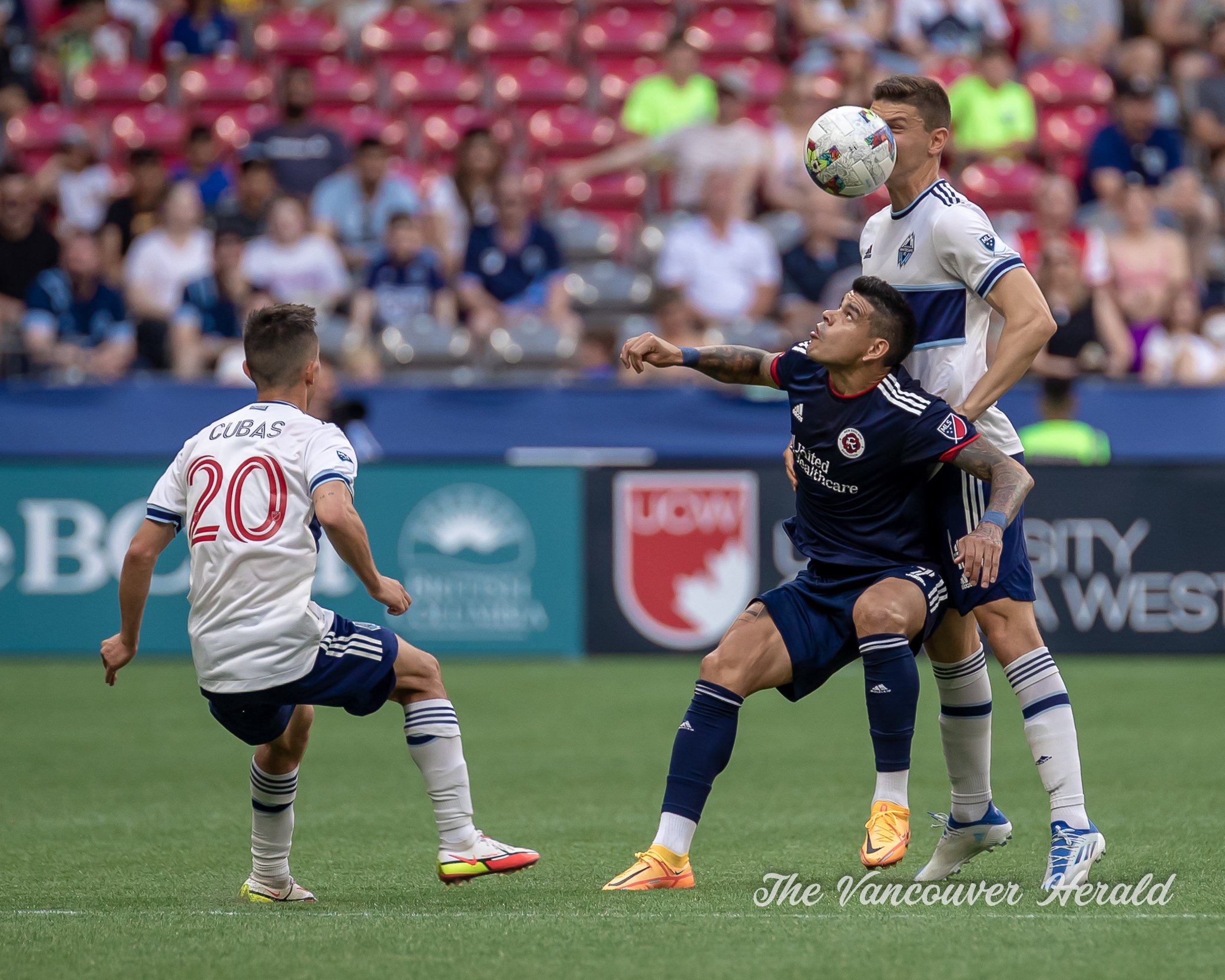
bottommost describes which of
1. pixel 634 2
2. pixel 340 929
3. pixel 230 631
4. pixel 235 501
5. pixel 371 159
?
pixel 340 929

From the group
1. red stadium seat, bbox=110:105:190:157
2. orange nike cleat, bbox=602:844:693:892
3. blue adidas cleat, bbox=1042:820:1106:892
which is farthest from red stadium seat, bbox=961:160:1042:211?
orange nike cleat, bbox=602:844:693:892

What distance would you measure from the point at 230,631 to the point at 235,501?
36 cm

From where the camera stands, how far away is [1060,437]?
36.4 feet

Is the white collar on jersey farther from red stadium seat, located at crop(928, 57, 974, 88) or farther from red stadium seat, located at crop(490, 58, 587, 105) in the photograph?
red stadium seat, located at crop(490, 58, 587, 105)

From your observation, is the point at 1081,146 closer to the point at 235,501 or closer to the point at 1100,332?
the point at 1100,332

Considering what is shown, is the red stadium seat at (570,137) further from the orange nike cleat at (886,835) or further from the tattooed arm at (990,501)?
the orange nike cleat at (886,835)

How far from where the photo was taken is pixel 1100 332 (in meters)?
12.7

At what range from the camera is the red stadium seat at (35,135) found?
16516 mm

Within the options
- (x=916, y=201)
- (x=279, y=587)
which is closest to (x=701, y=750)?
(x=279, y=587)

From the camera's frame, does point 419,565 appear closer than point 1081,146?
Yes

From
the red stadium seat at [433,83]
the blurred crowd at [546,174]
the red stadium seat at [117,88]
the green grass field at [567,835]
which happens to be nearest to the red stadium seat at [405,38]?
the blurred crowd at [546,174]

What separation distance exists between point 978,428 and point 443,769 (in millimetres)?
1956

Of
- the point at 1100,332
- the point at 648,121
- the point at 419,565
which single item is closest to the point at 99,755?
the point at 419,565

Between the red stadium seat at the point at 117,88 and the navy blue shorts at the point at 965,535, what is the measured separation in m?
13.6
